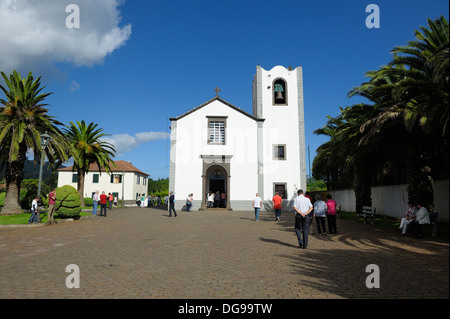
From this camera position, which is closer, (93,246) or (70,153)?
(93,246)

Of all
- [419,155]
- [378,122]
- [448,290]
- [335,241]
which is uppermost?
[378,122]

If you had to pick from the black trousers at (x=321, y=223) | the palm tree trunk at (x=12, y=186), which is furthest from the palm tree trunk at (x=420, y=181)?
the palm tree trunk at (x=12, y=186)

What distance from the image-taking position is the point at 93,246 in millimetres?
9008

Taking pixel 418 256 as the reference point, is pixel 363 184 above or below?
above

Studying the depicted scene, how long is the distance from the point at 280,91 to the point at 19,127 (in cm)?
2153

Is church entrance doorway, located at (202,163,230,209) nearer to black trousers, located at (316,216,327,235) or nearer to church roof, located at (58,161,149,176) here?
black trousers, located at (316,216,327,235)

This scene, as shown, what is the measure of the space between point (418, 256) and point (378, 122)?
Result: 5.50m

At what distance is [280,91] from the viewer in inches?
1125

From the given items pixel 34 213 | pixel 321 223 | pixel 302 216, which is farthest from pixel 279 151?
pixel 34 213

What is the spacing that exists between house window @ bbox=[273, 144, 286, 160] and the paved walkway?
17.7 metres

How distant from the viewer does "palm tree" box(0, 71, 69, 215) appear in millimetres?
18797

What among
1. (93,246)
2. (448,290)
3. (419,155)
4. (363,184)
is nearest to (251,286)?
(448,290)

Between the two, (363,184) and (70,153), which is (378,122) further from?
(70,153)

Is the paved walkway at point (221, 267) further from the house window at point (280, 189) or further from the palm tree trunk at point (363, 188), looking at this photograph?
the house window at point (280, 189)
